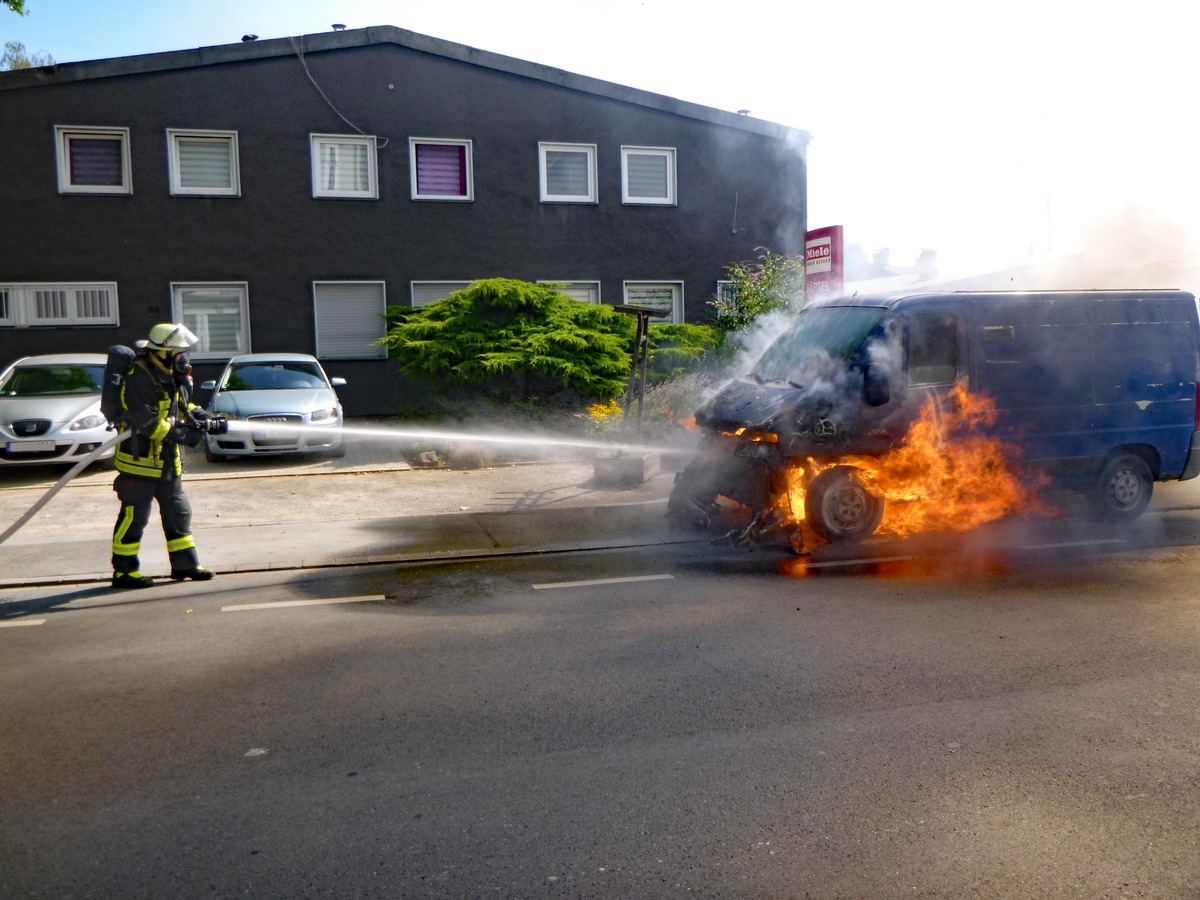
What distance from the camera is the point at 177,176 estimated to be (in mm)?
18609

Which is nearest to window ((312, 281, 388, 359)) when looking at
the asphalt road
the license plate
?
→ the license plate

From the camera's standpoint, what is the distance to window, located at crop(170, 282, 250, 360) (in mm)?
18859

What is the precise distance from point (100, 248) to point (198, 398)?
3.54m

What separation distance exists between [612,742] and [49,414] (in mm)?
11059

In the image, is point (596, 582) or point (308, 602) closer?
point (308, 602)

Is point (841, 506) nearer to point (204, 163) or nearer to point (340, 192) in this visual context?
point (340, 192)

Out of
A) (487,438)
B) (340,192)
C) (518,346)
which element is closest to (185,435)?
(487,438)

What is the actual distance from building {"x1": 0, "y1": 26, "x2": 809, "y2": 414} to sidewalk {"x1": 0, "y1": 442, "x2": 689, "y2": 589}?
15.8 ft

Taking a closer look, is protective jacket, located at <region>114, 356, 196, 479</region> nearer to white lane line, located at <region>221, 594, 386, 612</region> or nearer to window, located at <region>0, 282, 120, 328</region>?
white lane line, located at <region>221, 594, 386, 612</region>

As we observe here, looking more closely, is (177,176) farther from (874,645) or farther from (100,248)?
(874,645)

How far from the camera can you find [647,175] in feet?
70.0

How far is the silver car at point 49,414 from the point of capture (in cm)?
1264

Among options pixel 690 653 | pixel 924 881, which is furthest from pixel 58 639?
pixel 924 881

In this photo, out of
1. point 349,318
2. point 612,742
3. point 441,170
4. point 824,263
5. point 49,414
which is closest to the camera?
point 612,742
